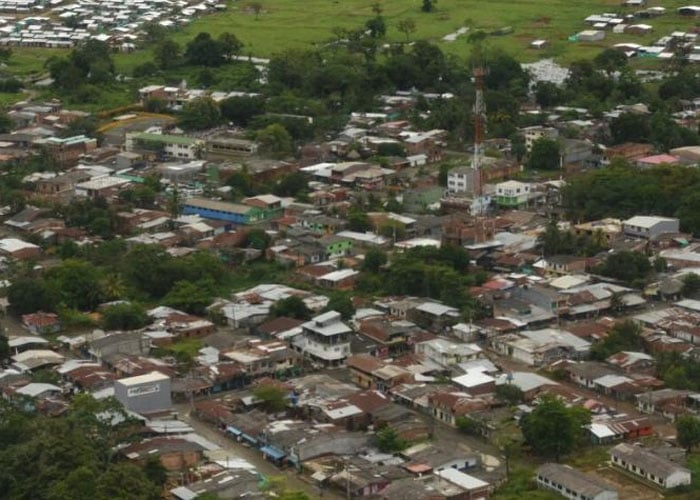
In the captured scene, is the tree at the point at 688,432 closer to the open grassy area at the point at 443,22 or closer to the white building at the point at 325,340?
the white building at the point at 325,340

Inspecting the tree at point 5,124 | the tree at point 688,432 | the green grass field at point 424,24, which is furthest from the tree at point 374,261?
the green grass field at point 424,24

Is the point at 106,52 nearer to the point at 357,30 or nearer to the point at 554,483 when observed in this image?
the point at 357,30

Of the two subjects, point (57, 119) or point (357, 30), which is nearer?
point (57, 119)

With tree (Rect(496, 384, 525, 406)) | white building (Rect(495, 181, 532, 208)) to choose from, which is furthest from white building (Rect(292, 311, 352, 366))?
white building (Rect(495, 181, 532, 208))

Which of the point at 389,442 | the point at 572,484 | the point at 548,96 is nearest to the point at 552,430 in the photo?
the point at 572,484

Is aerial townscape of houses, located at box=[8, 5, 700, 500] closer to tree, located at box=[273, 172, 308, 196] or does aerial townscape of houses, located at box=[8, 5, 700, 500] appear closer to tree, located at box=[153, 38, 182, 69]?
tree, located at box=[273, 172, 308, 196]

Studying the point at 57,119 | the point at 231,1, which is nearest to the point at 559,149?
the point at 57,119

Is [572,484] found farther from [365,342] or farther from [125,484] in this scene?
[365,342]
